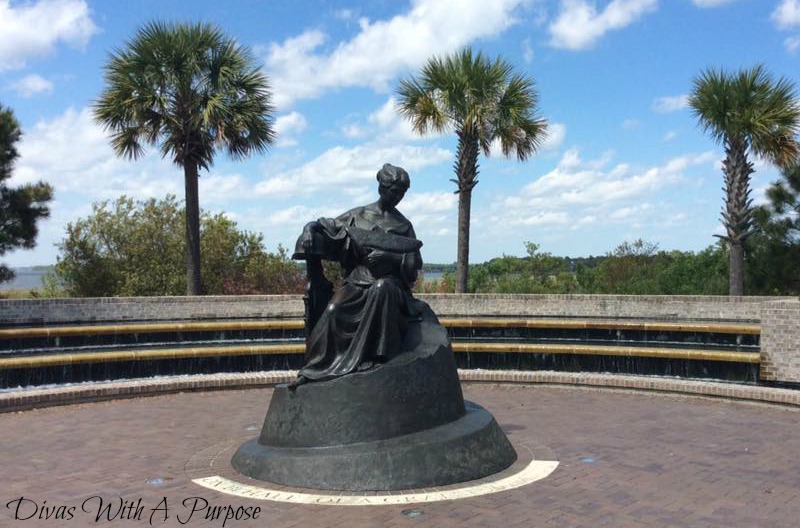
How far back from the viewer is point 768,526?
5.51 meters

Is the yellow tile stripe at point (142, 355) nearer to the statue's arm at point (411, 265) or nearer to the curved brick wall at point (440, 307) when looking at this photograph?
the curved brick wall at point (440, 307)

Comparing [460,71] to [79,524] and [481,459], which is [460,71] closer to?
[481,459]

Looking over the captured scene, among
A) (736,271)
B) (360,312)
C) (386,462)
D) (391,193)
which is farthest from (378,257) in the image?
(736,271)

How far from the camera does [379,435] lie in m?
6.46

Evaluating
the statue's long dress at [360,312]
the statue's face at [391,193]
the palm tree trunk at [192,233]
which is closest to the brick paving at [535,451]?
the statue's long dress at [360,312]

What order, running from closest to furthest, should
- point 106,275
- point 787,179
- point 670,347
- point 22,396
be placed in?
1. point 22,396
2. point 670,347
3. point 787,179
4. point 106,275

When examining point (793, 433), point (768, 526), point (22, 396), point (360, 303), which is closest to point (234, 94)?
point (22, 396)

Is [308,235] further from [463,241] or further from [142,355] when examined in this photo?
[463,241]

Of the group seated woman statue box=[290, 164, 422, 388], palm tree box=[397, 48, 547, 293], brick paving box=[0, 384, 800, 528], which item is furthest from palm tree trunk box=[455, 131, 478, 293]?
seated woman statue box=[290, 164, 422, 388]

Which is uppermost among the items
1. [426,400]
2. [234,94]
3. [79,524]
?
[234,94]

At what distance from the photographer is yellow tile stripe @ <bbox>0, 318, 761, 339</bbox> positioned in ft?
44.5

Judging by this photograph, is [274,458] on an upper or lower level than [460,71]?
lower

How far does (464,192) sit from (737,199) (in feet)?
22.9

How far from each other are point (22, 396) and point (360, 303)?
5.96 meters
